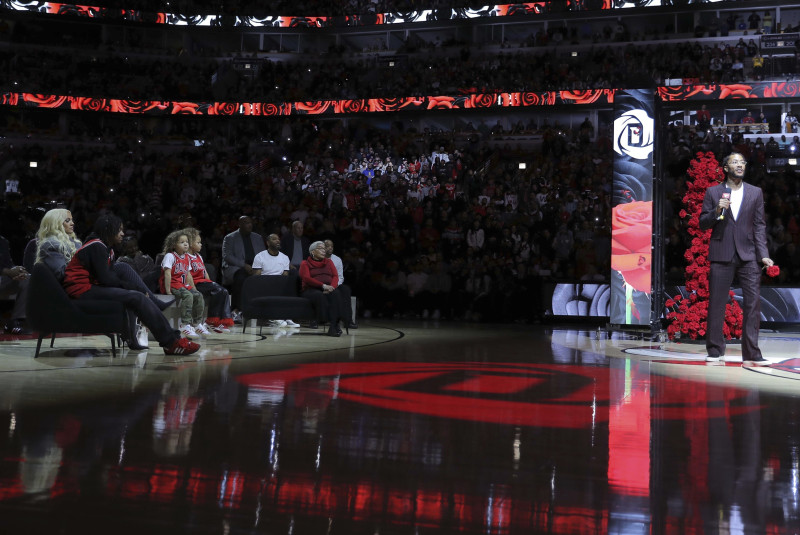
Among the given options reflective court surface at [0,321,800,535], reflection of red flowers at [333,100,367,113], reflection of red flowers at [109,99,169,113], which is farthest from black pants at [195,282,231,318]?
reflection of red flowers at [109,99,169,113]

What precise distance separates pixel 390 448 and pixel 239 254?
8.20 metres

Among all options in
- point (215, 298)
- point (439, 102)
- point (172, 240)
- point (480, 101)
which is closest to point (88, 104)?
point (439, 102)

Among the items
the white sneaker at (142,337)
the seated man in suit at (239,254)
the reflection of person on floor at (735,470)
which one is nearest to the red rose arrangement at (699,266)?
the reflection of person on floor at (735,470)

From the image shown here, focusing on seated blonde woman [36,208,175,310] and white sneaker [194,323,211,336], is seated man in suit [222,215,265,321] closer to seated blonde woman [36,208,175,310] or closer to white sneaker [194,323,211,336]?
white sneaker [194,323,211,336]

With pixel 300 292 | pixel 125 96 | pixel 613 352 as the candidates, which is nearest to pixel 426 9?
pixel 125 96

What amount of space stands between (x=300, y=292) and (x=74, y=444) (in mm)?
7450

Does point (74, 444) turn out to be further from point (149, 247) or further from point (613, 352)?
point (149, 247)

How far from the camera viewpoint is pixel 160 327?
6.97 metres

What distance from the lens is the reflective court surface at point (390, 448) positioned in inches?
96.3

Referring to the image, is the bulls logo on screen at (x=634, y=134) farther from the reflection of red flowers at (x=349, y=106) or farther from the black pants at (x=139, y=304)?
the reflection of red flowers at (x=349, y=106)

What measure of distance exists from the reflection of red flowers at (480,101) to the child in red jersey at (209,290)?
64.2 feet

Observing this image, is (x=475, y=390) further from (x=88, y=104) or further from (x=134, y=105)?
(x=88, y=104)

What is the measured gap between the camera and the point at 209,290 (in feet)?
32.0

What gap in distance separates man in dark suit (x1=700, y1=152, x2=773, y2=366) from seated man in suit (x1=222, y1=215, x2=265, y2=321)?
19.8 ft
